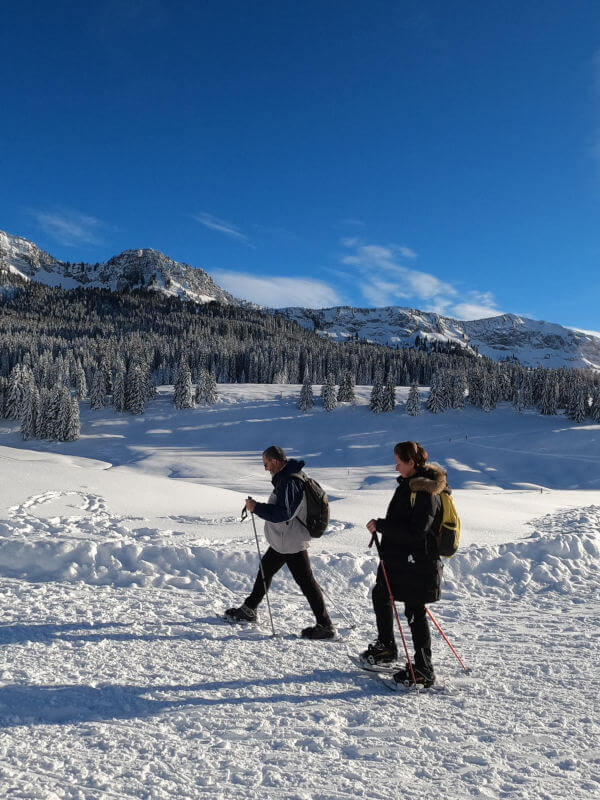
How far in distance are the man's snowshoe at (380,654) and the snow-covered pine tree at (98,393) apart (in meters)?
90.5

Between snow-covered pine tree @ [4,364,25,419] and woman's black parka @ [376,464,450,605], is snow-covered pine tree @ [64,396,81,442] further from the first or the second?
woman's black parka @ [376,464,450,605]

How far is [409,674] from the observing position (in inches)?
186

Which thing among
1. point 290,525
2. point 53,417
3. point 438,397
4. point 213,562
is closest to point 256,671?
point 290,525

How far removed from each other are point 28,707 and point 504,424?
280 feet

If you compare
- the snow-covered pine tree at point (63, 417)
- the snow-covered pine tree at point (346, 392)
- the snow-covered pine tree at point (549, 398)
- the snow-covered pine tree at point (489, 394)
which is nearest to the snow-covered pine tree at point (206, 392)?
the snow-covered pine tree at point (63, 417)

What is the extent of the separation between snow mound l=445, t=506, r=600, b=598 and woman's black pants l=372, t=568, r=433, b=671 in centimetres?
329

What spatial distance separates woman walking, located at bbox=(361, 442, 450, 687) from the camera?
4.59 meters

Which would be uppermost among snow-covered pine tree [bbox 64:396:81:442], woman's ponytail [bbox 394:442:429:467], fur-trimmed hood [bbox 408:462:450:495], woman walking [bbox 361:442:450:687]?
woman's ponytail [bbox 394:442:429:467]

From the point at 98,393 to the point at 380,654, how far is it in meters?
91.2

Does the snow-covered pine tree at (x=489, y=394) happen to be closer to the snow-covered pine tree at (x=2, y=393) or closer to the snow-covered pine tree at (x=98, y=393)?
the snow-covered pine tree at (x=98, y=393)

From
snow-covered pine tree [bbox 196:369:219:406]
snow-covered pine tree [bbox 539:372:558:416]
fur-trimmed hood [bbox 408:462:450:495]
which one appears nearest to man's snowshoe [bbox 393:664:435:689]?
fur-trimmed hood [bbox 408:462:450:495]

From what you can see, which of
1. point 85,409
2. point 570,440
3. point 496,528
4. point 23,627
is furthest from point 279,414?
point 23,627

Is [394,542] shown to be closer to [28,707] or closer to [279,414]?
[28,707]

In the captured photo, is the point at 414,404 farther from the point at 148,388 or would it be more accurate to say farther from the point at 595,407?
the point at 148,388
